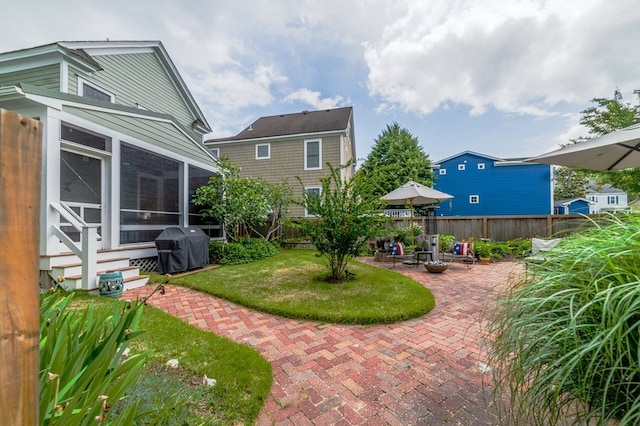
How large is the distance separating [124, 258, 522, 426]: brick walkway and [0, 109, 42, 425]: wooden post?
1688 mm

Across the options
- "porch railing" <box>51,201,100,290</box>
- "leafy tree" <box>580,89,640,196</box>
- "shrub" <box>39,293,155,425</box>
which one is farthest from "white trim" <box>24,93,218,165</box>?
"leafy tree" <box>580,89,640,196</box>

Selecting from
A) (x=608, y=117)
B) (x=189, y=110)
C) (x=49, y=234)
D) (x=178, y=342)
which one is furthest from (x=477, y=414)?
(x=608, y=117)

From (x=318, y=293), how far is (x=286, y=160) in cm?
1099

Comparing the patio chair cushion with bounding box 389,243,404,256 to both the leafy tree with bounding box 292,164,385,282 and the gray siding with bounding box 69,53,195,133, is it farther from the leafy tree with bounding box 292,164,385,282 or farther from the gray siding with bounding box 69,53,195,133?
the gray siding with bounding box 69,53,195,133

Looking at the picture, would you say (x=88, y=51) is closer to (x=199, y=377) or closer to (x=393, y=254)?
(x=199, y=377)

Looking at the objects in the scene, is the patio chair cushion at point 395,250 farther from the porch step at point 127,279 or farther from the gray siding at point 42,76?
the gray siding at point 42,76

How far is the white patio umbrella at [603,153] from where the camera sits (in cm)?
328

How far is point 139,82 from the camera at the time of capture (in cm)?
971

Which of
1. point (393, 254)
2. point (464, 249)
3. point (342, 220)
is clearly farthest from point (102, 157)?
point (464, 249)

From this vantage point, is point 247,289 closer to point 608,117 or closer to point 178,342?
point 178,342

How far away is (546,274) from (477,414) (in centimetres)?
125

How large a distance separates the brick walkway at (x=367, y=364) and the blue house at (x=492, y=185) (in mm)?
19026

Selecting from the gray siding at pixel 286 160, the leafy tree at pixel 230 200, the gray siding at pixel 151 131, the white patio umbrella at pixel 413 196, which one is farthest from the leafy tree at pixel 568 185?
the gray siding at pixel 151 131

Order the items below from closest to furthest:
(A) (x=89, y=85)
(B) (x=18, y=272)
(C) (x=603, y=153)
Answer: (B) (x=18, y=272) < (C) (x=603, y=153) < (A) (x=89, y=85)
